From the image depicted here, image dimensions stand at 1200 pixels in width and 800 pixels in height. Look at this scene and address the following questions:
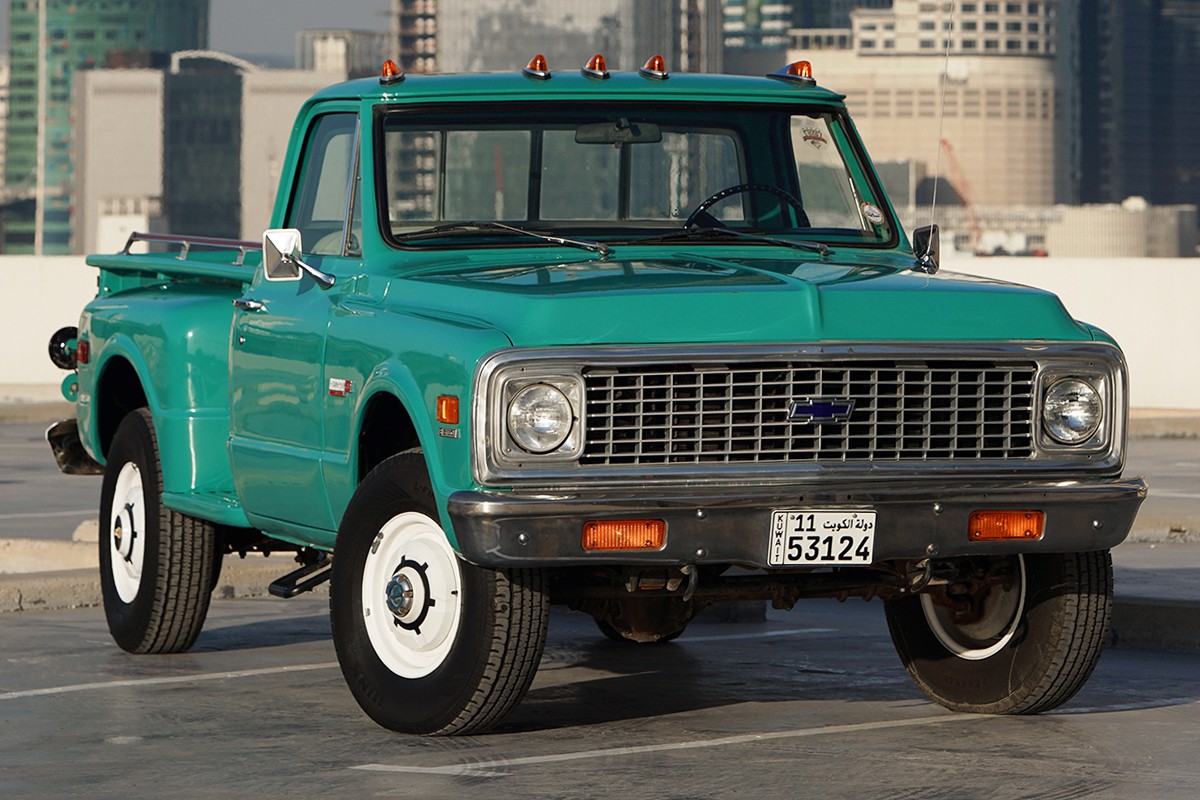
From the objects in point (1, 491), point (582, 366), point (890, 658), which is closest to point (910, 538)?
point (582, 366)

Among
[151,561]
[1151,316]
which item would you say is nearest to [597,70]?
[151,561]

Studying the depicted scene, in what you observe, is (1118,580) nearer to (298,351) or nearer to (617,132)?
(617,132)

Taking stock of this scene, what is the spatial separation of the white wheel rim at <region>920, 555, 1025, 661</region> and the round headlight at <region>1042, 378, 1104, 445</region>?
0.63 metres

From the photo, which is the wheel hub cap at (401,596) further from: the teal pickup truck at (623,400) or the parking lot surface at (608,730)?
the parking lot surface at (608,730)

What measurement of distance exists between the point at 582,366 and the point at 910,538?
1068 millimetres

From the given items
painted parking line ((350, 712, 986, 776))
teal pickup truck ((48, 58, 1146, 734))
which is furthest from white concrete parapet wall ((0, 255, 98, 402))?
painted parking line ((350, 712, 986, 776))

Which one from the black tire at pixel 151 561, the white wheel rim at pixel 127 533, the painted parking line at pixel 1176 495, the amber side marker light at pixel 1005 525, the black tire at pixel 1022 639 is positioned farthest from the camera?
the painted parking line at pixel 1176 495

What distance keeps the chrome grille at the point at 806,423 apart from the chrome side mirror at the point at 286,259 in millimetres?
1619

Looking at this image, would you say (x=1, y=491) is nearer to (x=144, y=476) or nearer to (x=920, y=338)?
(x=144, y=476)

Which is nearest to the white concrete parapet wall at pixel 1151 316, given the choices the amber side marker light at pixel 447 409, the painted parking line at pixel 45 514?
the painted parking line at pixel 45 514

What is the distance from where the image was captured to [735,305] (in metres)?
6.54

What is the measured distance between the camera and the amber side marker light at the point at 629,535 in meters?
6.33

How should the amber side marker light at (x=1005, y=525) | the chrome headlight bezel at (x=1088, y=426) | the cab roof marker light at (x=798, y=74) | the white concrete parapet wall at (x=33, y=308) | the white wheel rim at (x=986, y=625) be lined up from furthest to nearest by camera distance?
1. the white concrete parapet wall at (x=33, y=308)
2. the cab roof marker light at (x=798, y=74)
3. the white wheel rim at (x=986, y=625)
4. the chrome headlight bezel at (x=1088, y=426)
5. the amber side marker light at (x=1005, y=525)

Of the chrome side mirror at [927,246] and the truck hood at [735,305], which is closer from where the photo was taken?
the truck hood at [735,305]
